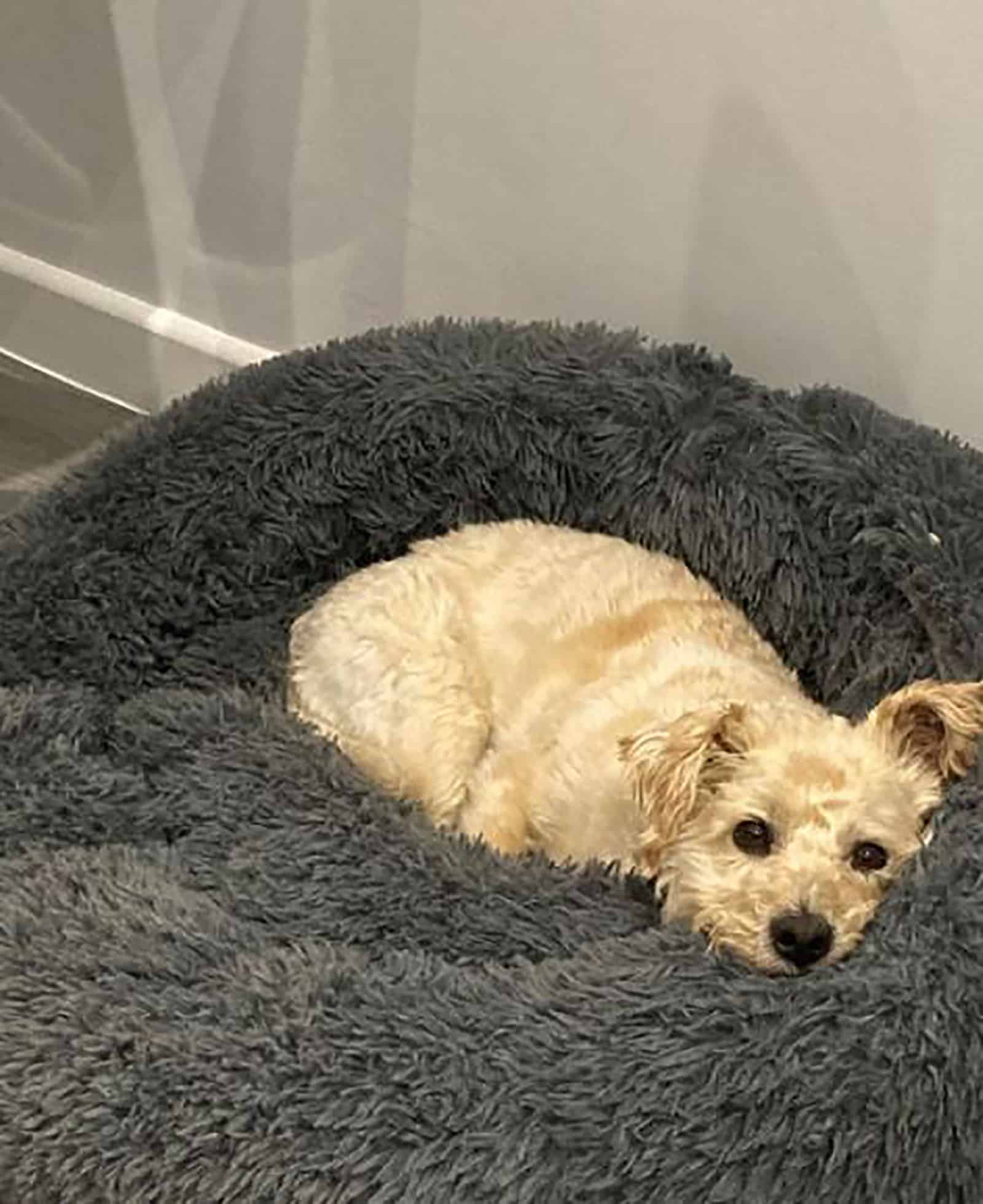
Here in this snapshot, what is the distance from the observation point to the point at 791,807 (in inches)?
67.2

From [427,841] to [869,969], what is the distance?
1.60ft

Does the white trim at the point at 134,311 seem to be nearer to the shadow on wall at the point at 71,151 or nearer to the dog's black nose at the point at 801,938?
the shadow on wall at the point at 71,151

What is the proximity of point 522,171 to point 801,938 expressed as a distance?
1093 mm

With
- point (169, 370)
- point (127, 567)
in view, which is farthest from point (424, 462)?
point (169, 370)

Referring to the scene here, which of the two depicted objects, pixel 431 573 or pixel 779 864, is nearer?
pixel 779 864

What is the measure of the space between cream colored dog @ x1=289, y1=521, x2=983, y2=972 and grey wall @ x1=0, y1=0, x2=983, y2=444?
35 centimetres

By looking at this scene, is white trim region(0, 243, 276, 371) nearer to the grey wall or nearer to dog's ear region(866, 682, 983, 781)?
the grey wall

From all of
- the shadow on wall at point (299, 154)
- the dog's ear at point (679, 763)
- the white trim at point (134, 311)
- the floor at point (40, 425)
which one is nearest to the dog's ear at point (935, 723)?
the dog's ear at point (679, 763)

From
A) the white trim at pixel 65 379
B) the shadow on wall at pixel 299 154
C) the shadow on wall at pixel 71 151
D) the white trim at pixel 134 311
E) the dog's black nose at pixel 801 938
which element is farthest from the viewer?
the white trim at pixel 65 379

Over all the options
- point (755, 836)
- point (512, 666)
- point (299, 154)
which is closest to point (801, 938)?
point (755, 836)

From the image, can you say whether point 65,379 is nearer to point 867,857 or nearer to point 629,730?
point 629,730

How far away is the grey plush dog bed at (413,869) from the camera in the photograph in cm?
151

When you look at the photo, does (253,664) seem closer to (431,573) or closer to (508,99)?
(431,573)

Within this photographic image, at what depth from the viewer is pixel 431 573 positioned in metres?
2.13
